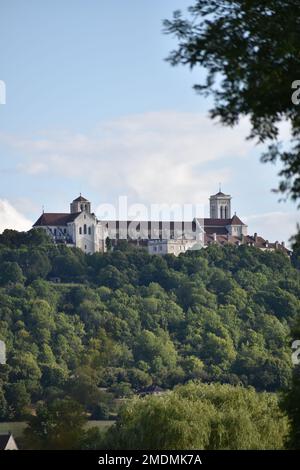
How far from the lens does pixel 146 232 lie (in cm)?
15538

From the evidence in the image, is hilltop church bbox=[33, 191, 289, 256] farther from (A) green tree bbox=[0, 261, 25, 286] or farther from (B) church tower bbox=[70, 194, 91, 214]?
(A) green tree bbox=[0, 261, 25, 286]

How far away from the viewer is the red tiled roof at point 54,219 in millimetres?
147150

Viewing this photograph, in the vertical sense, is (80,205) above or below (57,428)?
above

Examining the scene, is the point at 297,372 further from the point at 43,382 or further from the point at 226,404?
the point at 43,382

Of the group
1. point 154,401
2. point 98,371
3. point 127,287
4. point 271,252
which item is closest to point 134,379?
point 98,371

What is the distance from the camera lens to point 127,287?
13500 centimetres

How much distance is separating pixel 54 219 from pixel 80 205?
392cm

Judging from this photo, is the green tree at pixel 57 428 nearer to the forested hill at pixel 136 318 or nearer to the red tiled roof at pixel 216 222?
the forested hill at pixel 136 318

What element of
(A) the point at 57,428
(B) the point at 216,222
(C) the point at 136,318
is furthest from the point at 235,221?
(A) the point at 57,428

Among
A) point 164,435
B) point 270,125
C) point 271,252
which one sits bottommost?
point 164,435

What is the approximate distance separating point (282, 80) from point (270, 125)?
1.28 ft

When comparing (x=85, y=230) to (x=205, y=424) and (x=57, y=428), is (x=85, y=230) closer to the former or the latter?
(x=57, y=428)
